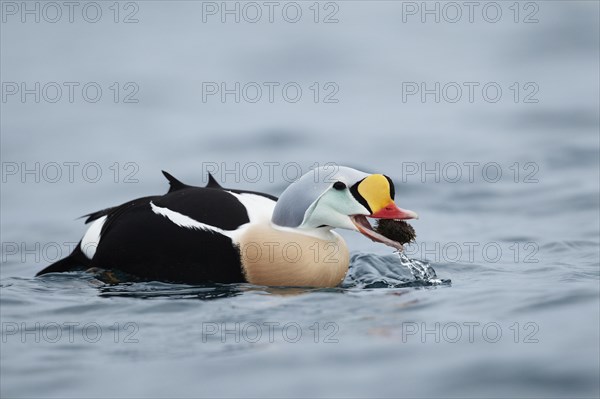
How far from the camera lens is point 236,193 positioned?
7211 millimetres

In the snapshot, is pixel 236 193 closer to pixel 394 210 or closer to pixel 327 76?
pixel 394 210

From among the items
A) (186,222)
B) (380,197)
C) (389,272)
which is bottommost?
(389,272)

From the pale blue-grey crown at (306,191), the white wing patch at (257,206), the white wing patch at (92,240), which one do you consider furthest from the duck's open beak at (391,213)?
the white wing patch at (92,240)

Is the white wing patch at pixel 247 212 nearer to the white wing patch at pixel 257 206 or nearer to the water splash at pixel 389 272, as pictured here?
the white wing patch at pixel 257 206

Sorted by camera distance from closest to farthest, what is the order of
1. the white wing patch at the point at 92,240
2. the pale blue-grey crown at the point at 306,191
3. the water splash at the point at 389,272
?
the pale blue-grey crown at the point at 306,191, the water splash at the point at 389,272, the white wing patch at the point at 92,240

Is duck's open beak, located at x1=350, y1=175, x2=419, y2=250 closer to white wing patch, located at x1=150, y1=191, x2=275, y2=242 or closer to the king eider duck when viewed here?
the king eider duck

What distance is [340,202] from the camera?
6.85 metres

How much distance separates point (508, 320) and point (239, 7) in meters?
9.53

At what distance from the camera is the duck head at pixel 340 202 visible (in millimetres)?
6789

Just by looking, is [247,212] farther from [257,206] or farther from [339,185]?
[339,185]

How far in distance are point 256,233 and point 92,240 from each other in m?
1.14

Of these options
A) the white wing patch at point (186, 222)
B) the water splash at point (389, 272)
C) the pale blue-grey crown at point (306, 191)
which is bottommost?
the water splash at point (389, 272)

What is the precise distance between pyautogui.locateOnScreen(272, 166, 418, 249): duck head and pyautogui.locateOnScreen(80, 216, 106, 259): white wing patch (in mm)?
1117

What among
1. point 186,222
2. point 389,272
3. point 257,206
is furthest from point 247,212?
point 389,272
